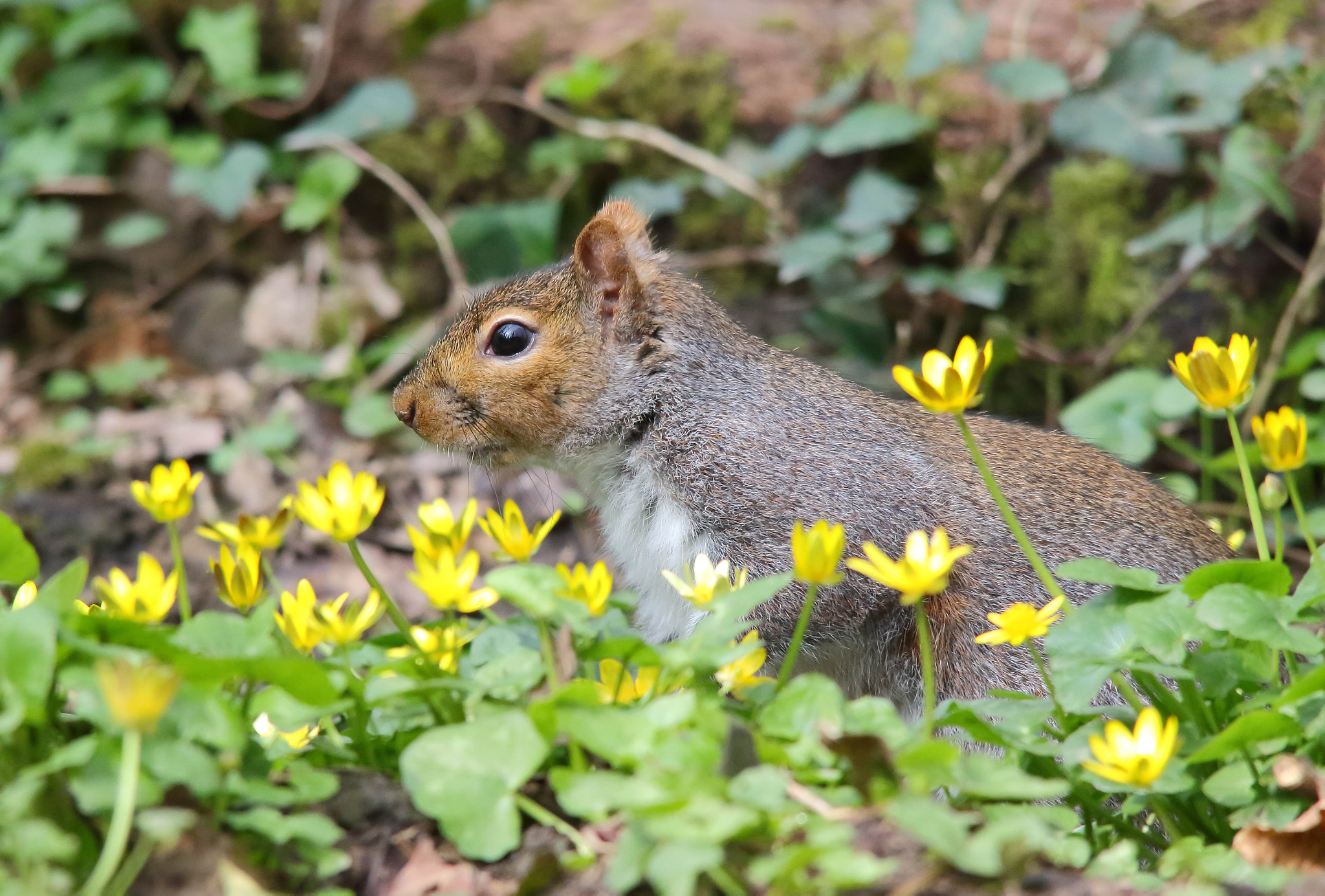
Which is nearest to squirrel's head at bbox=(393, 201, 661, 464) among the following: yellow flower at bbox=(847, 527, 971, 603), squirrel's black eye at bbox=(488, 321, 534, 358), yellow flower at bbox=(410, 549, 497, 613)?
squirrel's black eye at bbox=(488, 321, 534, 358)

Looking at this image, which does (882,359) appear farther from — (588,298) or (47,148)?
(47,148)

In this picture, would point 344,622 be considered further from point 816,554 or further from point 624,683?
point 816,554

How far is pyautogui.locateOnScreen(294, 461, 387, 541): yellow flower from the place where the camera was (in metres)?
2.16

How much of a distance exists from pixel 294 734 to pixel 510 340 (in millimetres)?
1444

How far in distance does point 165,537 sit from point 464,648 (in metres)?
2.59

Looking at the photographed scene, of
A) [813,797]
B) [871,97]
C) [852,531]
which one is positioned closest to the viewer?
[813,797]

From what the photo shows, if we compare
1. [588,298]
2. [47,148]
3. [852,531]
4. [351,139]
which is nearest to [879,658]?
[852,531]

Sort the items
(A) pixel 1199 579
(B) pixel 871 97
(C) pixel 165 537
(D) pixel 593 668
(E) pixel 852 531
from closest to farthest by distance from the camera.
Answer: (A) pixel 1199 579 → (D) pixel 593 668 → (E) pixel 852 531 → (C) pixel 165 537 → (B) pixel 871 97

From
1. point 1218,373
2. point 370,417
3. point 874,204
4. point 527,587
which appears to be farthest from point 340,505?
point 874,204

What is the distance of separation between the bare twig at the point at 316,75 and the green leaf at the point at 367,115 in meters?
0.37

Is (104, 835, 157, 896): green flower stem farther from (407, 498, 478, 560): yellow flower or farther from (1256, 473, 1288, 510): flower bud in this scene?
(1256, 473, 1288, 510): flower bud

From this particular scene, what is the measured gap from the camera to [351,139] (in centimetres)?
548

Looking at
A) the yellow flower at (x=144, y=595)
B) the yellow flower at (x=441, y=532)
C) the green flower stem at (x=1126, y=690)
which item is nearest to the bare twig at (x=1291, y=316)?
the green flower stem at (x=1126, y=690)

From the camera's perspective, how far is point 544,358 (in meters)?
3.40
